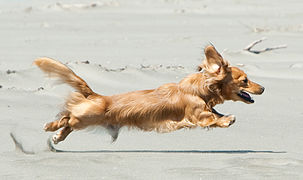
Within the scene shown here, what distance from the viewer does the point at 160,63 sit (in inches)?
527

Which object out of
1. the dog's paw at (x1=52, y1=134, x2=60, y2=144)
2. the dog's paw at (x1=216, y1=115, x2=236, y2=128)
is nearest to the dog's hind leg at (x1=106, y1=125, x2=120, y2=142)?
the dog's paw at (x1=52, y1=134, x2=60, y2=144)

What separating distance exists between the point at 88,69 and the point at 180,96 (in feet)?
13.9

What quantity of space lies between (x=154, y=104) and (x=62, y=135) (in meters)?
0.95

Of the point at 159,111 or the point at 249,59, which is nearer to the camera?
the point at 159,111

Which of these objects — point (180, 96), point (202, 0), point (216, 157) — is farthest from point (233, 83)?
point (202, 0)

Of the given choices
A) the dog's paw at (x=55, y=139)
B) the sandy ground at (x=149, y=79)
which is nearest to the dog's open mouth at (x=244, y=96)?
the sandy ground at (x=149, y=79)

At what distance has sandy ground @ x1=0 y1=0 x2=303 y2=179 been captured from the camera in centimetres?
616

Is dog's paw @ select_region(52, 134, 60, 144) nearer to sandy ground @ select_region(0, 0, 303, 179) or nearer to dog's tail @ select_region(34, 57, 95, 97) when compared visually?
sandy ground @ select_region(0, 0, 303, 179)

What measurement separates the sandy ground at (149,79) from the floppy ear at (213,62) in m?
0.76

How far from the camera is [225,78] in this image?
24.7 ft

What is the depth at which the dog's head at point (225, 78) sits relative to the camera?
749cm

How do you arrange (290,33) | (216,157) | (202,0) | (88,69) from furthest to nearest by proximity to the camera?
(202,0) → (290,33) → (88,69) → (216,157)

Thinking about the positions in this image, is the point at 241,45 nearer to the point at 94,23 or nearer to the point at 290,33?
the point at 290,33

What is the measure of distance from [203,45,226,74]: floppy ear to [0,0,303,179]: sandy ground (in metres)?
0.76
